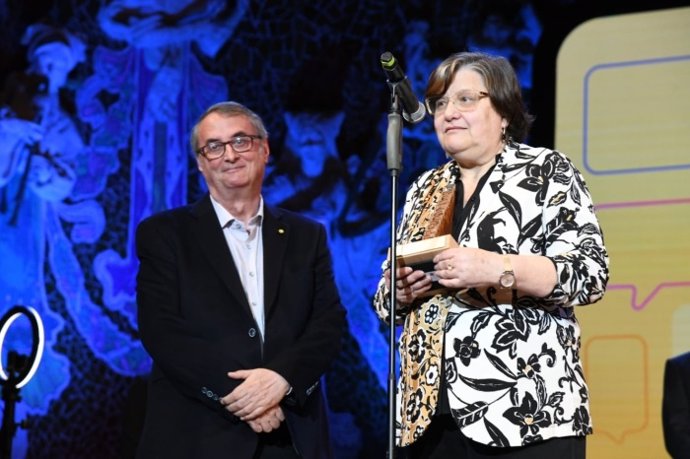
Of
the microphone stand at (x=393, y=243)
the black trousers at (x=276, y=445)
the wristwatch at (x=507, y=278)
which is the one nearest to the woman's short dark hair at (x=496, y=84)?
the microphone stand at (x=393, y=243)

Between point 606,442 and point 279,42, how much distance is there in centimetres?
252

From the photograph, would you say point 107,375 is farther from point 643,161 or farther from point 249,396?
point 643,161

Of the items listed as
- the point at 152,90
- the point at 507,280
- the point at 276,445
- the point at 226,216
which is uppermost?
the point at 152,90

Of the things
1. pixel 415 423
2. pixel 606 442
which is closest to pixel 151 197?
pixel 606 442

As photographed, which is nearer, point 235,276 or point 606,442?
point 235,276

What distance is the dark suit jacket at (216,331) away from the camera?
10.9 ft

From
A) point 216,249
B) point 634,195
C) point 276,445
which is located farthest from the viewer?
point 634,195

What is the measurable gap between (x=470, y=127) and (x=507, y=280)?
1.60 ft

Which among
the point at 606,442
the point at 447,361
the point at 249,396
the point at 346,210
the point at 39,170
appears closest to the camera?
the point at 447,361

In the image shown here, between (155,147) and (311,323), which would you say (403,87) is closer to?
(311,323)

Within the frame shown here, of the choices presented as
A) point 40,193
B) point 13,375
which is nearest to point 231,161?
→ point 13,375

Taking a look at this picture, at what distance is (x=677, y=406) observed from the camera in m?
3.99

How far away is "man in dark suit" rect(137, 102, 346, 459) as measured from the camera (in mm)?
3297

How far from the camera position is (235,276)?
350cm
